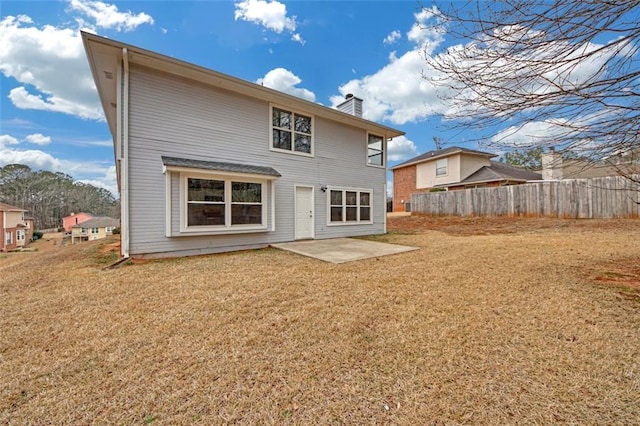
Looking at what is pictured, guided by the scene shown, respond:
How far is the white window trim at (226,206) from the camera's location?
7012 millimetres

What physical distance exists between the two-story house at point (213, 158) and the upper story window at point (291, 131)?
0.03 meters

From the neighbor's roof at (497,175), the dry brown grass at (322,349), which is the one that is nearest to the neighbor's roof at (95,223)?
the dry brown grass at (322,349)

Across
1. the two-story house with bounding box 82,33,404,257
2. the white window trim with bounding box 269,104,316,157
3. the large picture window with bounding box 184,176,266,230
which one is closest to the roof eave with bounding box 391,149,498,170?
the two-story house with bounding box 82,33,404,257

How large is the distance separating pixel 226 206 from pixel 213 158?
144cm

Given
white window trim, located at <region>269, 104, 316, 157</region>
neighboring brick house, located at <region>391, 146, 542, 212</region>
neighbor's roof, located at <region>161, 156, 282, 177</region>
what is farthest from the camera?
neighboring brick house, located at <region>391, 146, 542, 212</region>

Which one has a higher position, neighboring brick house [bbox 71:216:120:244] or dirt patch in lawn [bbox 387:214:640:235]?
dirt patch in lawn [bbox 387:214:640:235]

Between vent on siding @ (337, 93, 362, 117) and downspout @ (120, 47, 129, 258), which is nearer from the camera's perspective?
downspout @ (120, 47, 129, 258)

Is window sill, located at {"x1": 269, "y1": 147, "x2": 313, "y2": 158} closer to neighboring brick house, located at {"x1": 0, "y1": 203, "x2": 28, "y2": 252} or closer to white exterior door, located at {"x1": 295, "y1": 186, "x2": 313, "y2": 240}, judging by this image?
white exterior door, located at {"x1": 295, "y1": 186, "x2": 313, "y2": 240}

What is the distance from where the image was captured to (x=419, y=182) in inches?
1009

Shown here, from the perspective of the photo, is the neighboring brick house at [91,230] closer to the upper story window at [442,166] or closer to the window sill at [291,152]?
the window sill at [291,152]

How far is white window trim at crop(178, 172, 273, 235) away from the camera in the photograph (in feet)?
23.0

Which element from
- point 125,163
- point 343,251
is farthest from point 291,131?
point 125,163

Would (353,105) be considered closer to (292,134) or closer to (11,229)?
(292,134)

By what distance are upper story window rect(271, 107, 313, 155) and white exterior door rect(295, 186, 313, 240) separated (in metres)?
1.38
